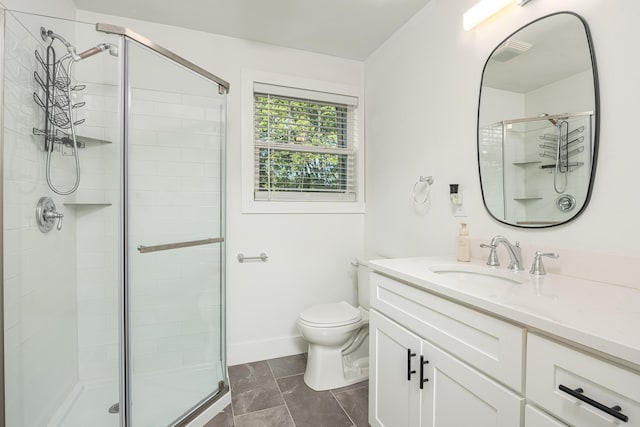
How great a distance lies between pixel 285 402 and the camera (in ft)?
5.92

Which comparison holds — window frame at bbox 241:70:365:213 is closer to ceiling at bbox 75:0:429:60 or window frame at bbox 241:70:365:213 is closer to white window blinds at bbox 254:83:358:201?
white window blinds at bbox 254:83:358:201

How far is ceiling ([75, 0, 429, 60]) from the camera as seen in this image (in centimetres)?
192

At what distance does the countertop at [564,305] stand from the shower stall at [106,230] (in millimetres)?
1170

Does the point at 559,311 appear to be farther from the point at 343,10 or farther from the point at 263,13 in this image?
the point at 263,13

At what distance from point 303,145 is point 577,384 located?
214 cm

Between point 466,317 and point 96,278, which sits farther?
point 96,278

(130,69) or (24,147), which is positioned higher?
(130,69)

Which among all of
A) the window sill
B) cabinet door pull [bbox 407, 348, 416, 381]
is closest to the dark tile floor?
cabinet door pull [bbox 407, 348, 416, 381]

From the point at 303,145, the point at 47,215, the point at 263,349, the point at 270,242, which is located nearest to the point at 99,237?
the point at 47,215

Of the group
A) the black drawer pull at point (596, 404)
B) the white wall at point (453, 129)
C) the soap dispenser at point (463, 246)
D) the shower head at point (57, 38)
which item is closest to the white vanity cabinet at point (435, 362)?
the black drawer pull at point (596, 404)

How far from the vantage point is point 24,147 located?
1361 mm

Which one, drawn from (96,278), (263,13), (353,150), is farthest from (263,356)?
(263,13)

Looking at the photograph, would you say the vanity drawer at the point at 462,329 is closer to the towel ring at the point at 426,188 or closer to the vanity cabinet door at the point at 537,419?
the vanity cabinet door at the point at 537,419

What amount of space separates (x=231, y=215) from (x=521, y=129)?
1821 millimetres
